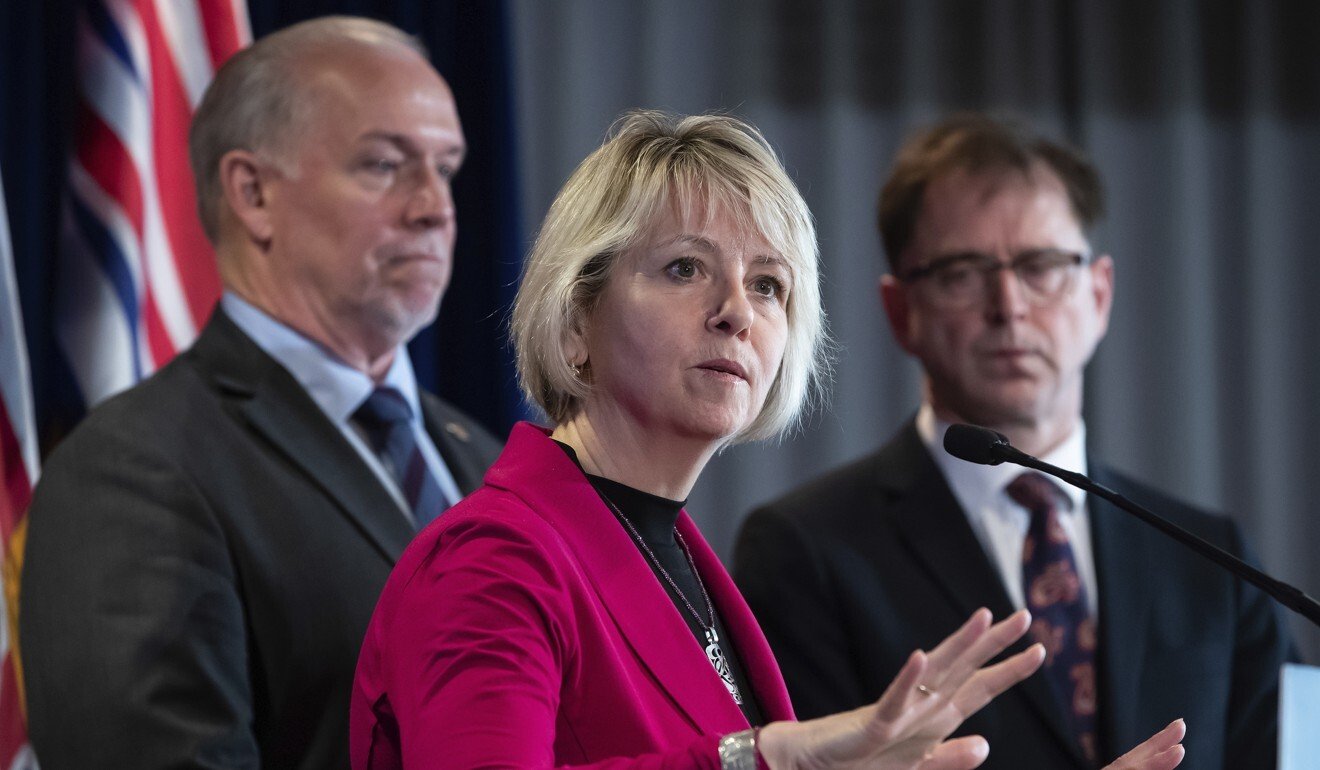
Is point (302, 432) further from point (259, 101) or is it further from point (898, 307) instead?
point (898, 307)

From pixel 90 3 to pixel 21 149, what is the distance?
0.33 meters

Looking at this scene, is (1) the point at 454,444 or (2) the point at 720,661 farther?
(1) the point at 454,444

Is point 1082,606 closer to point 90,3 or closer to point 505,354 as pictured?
point 505,354

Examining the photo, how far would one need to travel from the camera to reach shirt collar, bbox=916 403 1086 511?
237 cm

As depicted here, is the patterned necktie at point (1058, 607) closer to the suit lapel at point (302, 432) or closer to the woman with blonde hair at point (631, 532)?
the woman with blonde hair at point (631, 532)

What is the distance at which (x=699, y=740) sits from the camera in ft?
3.66

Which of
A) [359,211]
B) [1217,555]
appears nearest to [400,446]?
[359,211]

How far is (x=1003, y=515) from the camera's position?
7.73 feet

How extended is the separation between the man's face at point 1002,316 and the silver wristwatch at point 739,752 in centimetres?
140

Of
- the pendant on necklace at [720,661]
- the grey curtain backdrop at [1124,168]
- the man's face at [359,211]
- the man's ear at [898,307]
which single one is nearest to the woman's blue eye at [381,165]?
the man's face at [359,211]

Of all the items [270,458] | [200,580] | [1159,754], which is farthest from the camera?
[270,458]

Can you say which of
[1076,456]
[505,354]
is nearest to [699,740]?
[1076,456]

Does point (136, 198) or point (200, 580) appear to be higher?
point (136, 198)

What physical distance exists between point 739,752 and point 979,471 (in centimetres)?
136
